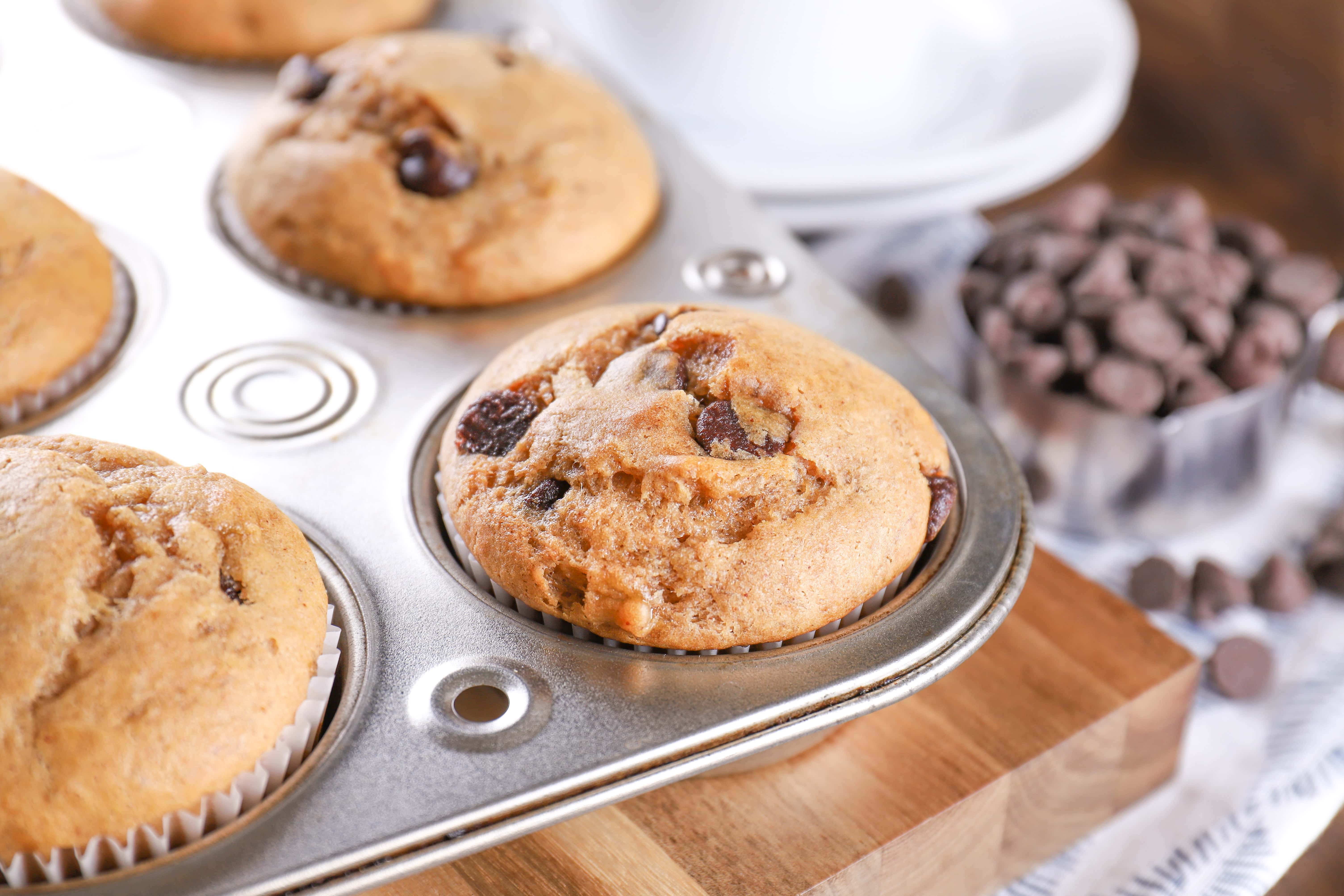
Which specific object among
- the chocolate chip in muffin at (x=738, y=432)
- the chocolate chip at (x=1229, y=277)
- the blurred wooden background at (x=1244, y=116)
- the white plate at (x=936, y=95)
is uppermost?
the chocolate chip in muffin at (x=738, y=432)

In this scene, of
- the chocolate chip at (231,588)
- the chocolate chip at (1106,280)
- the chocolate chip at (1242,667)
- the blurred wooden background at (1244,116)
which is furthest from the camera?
the blurred wooden background at (1244,116)

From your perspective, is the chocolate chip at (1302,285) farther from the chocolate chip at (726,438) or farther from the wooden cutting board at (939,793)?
the chocolate chip at (726,438)

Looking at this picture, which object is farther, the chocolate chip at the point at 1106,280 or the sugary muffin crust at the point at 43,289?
the chocolate chip at the point at 1106,280

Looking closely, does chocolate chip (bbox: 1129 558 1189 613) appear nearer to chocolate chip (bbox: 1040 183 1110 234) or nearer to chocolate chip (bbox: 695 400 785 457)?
chocolate chip (bbox: 1040 183 1110 234)

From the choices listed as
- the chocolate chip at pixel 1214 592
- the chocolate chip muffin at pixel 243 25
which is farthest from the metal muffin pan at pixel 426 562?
the chocolate chip at pixel 1214 592

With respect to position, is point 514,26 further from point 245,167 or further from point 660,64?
point 245,167

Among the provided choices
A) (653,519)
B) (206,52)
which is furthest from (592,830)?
(206,52)
